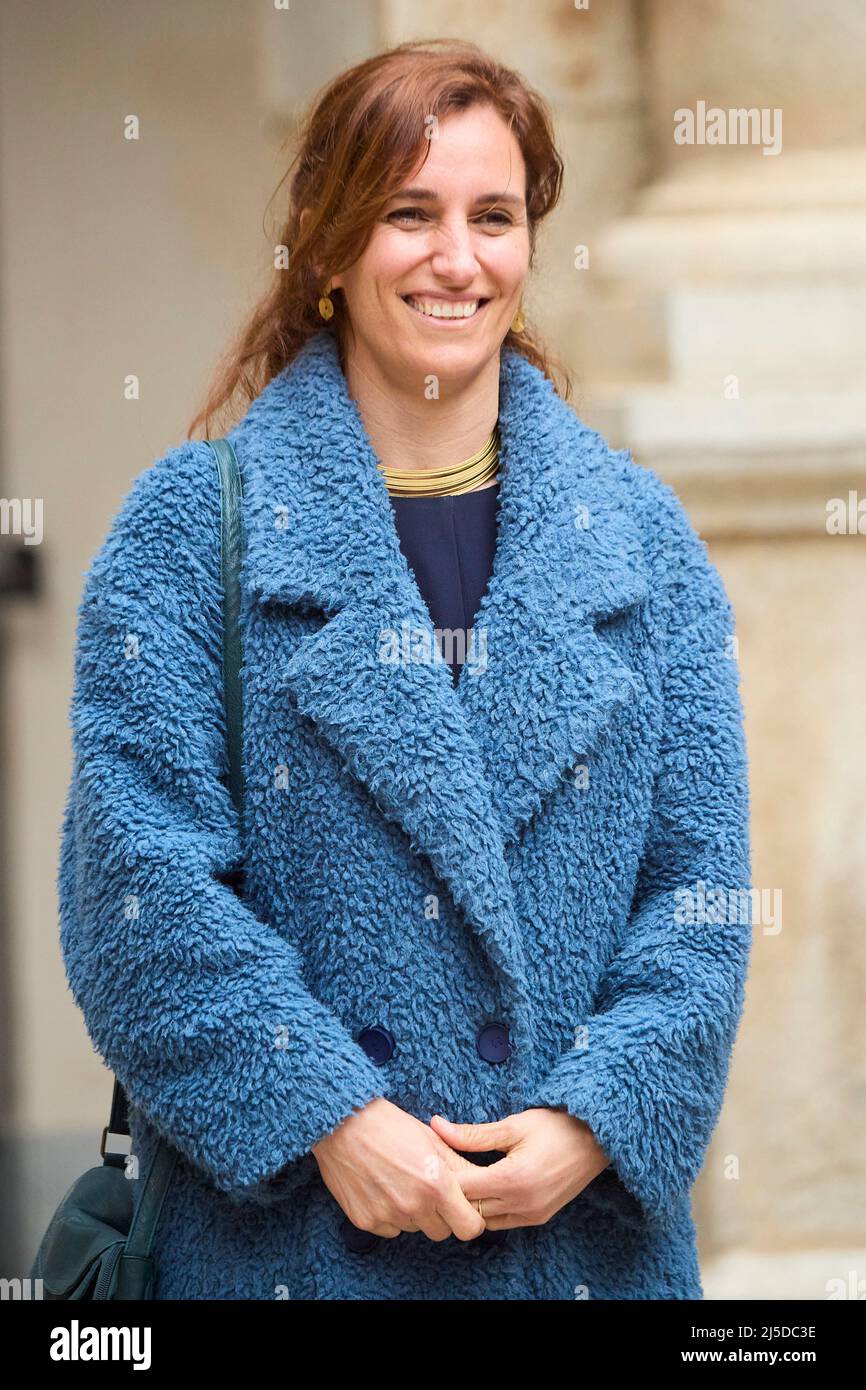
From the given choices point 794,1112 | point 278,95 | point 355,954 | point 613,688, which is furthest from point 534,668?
point 278,95

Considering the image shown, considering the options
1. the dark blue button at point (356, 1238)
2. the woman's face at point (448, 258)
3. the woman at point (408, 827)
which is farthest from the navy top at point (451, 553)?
the dark blue button at point (356, 1238)

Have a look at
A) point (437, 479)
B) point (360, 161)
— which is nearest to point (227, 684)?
point (437, 479)

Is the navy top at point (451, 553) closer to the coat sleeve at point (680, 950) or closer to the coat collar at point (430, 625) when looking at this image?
the coat collar at point (430, 625)

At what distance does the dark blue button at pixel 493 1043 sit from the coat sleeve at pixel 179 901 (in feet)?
0.43

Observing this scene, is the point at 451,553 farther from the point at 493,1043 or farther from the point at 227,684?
the point at 493,1043

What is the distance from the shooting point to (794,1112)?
325 cm

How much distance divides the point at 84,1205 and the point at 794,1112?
1716 mm

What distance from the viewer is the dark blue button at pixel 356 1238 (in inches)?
70.9

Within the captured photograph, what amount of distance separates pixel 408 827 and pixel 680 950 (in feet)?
1.08

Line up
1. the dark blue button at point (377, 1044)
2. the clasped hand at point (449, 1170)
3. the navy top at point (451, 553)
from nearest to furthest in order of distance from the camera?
the clasped hand at point (449, 1170) → the dark blue button at point (377, 1044) → the navy top at point (451, 553)

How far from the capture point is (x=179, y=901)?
175 cm

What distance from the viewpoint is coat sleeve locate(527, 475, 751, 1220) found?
1.80m

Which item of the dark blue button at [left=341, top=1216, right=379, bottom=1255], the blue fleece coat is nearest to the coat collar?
the blue fleece coat

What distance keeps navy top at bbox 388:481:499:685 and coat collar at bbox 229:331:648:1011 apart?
0.11ft
